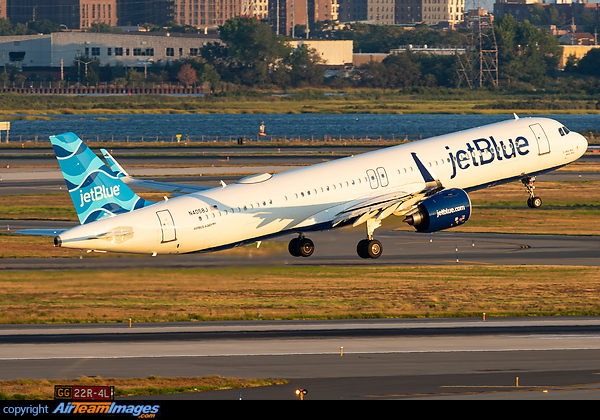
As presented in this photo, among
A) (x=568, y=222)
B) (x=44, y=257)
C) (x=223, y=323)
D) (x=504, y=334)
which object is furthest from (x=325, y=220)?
(x=568, y=222)

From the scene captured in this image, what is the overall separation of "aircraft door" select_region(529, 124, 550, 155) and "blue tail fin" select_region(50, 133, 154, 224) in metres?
28.0

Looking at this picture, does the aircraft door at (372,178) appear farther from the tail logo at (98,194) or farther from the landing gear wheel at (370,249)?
the tail logo at (98,194)

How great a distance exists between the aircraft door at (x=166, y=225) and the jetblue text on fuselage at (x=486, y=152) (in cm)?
1870

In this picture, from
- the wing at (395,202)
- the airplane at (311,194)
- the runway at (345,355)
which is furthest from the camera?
the wing at (395,202)

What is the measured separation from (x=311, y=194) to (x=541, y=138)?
723 inches

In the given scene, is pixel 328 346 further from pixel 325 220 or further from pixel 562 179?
pixel 562 179

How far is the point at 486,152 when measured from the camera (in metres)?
59.8

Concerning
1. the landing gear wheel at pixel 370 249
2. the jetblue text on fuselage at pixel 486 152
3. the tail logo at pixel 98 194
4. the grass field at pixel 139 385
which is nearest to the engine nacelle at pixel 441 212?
the jetblue text on fuselage at pixel 486 152

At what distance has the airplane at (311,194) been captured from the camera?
1877 inches

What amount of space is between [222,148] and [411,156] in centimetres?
9751

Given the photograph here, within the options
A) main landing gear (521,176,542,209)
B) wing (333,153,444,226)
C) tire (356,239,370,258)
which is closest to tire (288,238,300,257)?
wing (333,153,444,226)

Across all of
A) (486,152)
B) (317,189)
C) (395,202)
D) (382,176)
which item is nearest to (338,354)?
(317,189)

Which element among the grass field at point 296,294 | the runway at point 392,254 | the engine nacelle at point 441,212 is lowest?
the grass field at point 296,294

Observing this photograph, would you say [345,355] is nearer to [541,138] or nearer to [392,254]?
[541,138]
